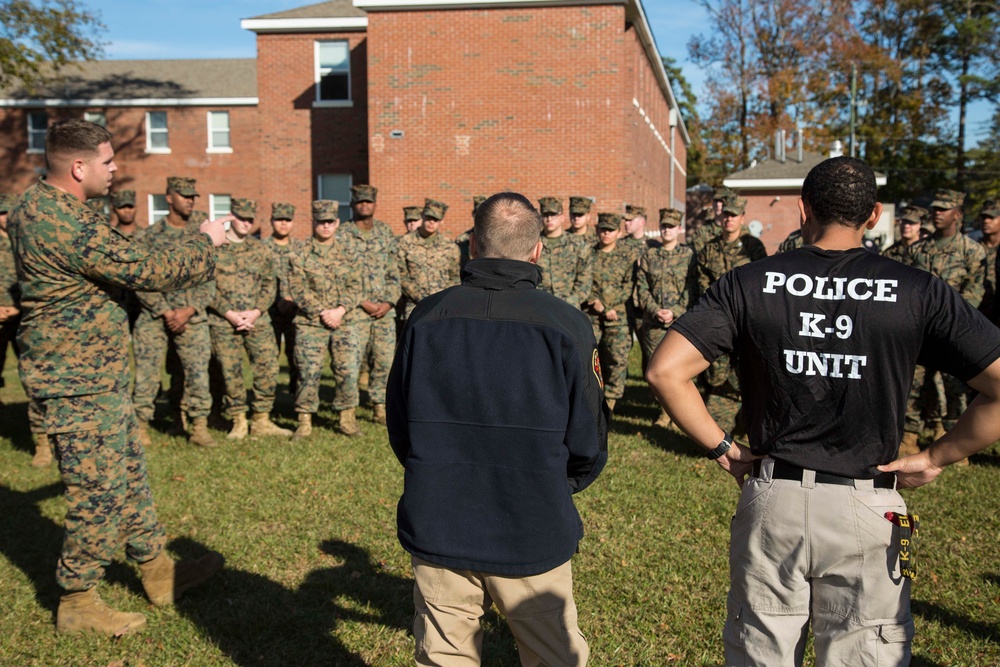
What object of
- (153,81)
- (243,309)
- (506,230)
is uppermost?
(153,81)

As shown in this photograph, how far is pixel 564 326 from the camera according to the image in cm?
289

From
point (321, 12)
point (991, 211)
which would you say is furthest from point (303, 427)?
point (321, 12)

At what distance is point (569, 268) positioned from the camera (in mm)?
9531

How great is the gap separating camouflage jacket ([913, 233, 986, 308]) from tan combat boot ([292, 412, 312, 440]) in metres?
6.46

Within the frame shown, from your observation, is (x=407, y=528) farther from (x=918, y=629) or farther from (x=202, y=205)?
(x=202, y=205)

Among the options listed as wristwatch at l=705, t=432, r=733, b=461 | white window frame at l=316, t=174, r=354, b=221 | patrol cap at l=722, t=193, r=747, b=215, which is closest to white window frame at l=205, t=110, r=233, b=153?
white window frame at l=316, t=174, r=354, b=221

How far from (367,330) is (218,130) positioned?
2662cm

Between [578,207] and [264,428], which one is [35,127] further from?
[578,207]

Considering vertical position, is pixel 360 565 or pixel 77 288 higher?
pixel 77 288

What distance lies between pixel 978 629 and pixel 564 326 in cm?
343

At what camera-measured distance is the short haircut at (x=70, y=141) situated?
4.21 metres

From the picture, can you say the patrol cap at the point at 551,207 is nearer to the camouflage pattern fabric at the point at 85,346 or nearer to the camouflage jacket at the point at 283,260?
the camouflage jacket at the point at 283,260

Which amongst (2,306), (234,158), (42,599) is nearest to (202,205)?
(234,158)

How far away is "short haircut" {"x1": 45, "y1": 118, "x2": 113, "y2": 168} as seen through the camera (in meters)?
4.21
